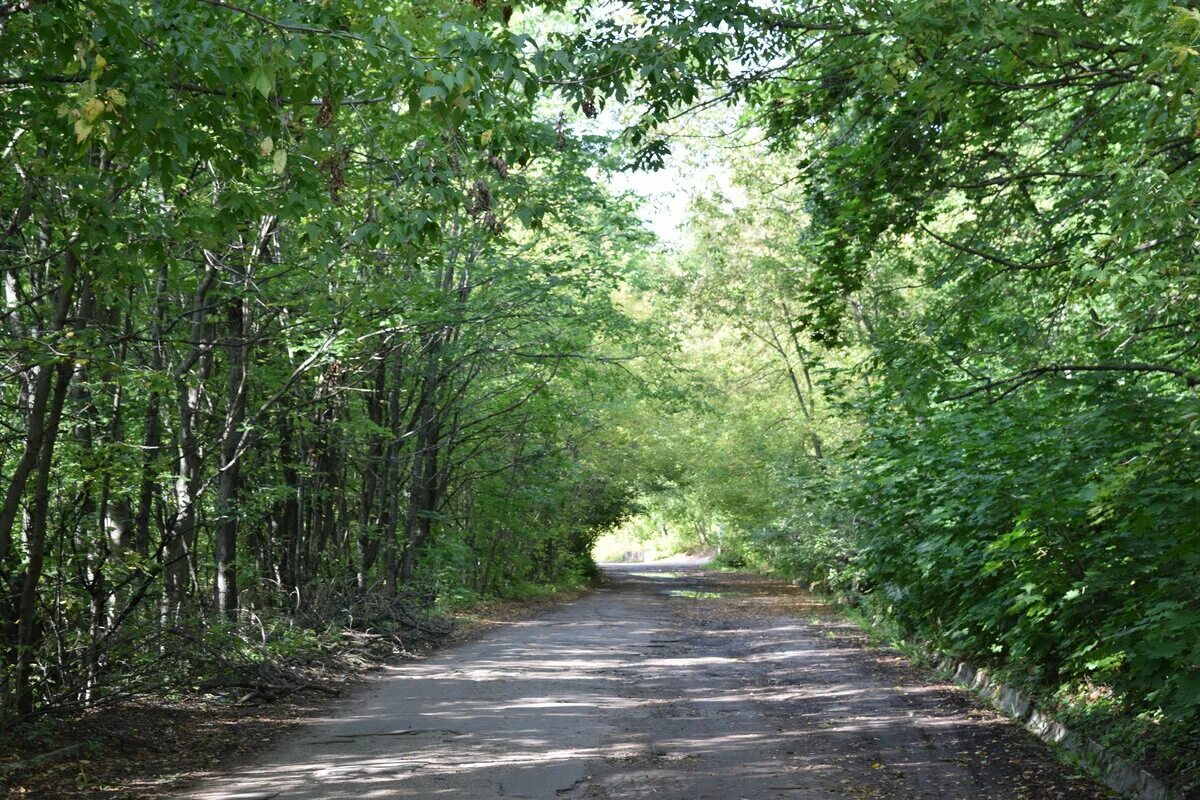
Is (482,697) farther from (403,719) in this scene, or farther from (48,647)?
(48,647)

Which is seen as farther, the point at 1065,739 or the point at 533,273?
the point at 533,273

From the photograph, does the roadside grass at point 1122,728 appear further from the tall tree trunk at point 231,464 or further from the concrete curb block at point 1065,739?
the tall tree trunk at point 231,464

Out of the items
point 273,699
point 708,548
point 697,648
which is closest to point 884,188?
point 273,699

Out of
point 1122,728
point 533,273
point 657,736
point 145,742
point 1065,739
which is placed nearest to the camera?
→ point 1122,728

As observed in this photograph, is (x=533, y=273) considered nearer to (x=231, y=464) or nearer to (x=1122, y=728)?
(x=231, y=464)

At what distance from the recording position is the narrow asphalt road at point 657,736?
7426 millimetres

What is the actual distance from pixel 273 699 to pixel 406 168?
6.46 meters

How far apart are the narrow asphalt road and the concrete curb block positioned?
0.54 feet

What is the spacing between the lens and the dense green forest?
625 centimetres

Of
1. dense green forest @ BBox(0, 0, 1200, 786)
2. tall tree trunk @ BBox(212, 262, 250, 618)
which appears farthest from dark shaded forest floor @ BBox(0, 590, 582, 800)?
tall tree trunk @ BBox(212, 262, 250, 618)

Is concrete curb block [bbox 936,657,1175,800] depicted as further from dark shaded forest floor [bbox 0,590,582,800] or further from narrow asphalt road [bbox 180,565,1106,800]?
dark shaded forest floor [bbox 0,590,582,800]

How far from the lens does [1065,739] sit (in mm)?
8312

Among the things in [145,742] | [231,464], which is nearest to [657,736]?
[145,742]

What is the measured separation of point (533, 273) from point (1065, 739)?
40.4 feet
